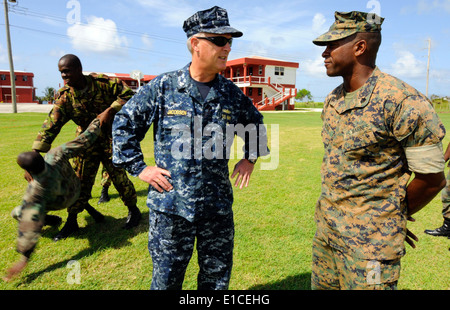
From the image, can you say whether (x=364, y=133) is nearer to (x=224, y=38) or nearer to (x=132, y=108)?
(x=224, y=38)

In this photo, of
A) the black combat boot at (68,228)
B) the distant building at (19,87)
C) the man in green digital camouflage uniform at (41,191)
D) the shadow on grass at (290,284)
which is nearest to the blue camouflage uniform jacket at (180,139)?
the man in green digital camouflage uniform at (41,191)

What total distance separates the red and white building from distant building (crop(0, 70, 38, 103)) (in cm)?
4120

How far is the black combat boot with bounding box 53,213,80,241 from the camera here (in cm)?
407

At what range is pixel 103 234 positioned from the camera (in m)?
4.21

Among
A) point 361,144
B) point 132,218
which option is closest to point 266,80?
point 132,218

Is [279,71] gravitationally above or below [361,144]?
above

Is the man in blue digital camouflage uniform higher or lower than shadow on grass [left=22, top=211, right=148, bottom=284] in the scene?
higher

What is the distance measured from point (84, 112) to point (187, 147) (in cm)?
254

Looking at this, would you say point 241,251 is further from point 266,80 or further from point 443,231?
point 266,80

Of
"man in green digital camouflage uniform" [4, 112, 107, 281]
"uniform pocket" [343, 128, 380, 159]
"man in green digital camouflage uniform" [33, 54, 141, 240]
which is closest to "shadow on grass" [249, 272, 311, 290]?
"uniform pocket" [343, 128, 380, 159]

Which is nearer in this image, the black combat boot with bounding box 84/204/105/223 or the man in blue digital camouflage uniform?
the man in blue digital camouflage uniform

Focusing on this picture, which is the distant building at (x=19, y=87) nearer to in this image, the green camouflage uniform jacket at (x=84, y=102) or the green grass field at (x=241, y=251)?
the green grass field at (x=241, y=251)

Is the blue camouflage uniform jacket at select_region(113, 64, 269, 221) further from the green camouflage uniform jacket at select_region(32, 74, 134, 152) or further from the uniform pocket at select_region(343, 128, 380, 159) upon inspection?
the green camouflage uniform jacket at select_region(32, 74, 134, 152)

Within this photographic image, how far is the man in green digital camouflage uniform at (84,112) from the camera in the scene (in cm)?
368
